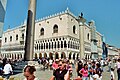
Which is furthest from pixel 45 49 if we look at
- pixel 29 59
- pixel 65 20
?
pixel 29 59

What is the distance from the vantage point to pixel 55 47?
46438 mm

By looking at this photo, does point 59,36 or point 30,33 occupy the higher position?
point 59,36

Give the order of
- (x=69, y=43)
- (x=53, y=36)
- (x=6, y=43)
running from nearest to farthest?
(x=69, y=43)
(x=53, y=36)
(x=6, y=43)

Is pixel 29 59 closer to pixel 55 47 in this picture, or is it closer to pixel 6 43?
pixel 55 47

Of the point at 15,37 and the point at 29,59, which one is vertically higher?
the point at 15,37

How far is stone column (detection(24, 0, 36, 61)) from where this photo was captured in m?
14.5

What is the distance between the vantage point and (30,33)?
14688 millimetres

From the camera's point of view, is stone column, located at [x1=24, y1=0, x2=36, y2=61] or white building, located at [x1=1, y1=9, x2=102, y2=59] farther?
white building, located at [x1=1, y1=9, x2=102, y2=59]

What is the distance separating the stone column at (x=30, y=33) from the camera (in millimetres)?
14539

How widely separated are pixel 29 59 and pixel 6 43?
57544mm

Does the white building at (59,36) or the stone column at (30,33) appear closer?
the stone column at (30,33)

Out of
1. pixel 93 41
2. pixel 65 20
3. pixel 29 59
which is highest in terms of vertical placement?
pixel 65 20

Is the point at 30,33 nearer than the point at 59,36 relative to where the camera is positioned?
Yes

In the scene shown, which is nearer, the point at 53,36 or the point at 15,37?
the point at 53,36
